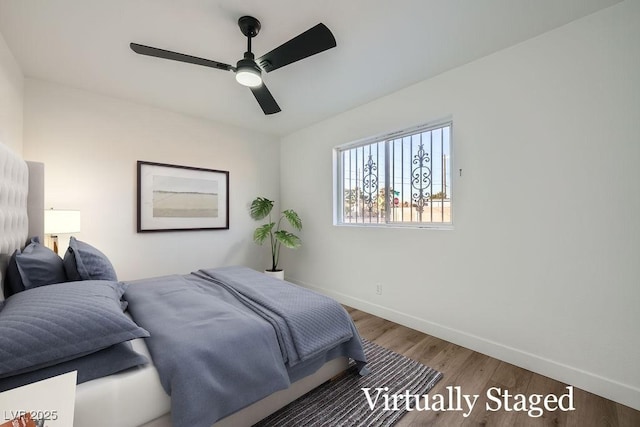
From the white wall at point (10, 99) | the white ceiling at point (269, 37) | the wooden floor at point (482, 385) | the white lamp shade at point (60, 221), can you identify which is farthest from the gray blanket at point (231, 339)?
the white ceiling at point (269, 37)

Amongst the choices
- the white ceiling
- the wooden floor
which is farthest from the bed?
the white ceiling

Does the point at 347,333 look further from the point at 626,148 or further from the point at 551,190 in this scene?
the point at 626,148

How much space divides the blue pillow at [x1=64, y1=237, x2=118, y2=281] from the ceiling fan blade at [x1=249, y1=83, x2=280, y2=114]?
165cm

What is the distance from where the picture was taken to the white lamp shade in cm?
224

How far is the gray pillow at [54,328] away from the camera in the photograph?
91 cm

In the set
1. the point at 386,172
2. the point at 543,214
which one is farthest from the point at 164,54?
the point at 543,214

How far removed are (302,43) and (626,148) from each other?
2073 mm

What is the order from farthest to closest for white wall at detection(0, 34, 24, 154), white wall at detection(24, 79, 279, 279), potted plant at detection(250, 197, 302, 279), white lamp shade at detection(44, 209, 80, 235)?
potted plant at detection(250, 197, 302, 279) < white wall at detection(24, 79, 279, 279) < white lamp shade at detection(44, 209, 80, 235) < white wall at detection(0, 34, 24, 154)

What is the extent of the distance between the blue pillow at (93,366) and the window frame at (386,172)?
2.39 m

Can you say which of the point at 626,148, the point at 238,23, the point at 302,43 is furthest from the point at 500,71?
the point at 238,23

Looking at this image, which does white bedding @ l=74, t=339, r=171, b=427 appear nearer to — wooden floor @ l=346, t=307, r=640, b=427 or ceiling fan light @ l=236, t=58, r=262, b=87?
wooden floor @ l=346, t=307, r=640, b=427

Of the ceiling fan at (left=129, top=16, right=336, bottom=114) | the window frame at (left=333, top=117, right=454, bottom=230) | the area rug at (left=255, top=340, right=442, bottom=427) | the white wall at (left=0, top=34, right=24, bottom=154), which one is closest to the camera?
the area rug at (left=255, top=340, right=442, bottom=427)

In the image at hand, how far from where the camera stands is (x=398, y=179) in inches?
114

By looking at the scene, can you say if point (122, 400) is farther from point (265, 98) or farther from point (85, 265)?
point (265, 98)
